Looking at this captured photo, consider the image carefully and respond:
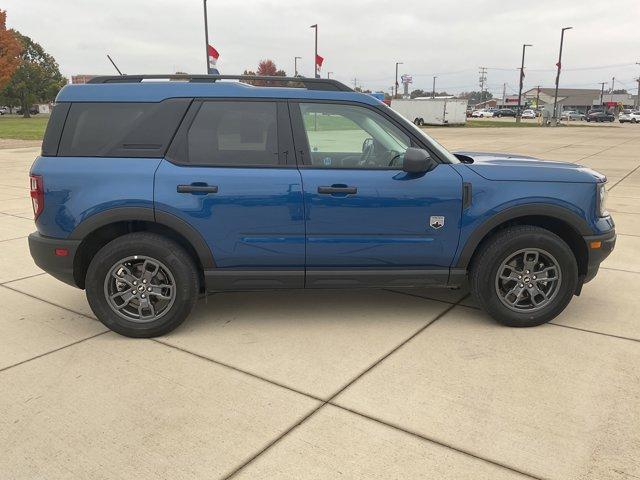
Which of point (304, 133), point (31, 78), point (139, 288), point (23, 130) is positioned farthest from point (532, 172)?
point (31, 78)

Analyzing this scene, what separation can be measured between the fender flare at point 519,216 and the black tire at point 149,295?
2.02m

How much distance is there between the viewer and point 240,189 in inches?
145

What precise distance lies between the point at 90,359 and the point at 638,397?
3.42 meters

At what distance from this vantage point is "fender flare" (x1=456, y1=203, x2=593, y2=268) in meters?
3.84

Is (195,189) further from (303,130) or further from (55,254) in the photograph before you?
(55,254)

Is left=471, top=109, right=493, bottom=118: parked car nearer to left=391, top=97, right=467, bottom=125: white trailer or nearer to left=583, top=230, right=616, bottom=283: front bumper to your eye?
left=391, top=97, right=467, bottom=125: white trailer

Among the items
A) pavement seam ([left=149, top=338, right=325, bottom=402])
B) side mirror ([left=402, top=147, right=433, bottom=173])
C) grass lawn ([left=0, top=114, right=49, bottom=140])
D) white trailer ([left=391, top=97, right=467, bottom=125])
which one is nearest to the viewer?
pavement seam ([left=149, top=338, right=325, bottom=402])

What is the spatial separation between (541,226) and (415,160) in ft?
4.05

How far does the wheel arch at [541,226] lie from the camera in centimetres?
385

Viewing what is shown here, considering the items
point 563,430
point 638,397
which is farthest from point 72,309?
point 638,397

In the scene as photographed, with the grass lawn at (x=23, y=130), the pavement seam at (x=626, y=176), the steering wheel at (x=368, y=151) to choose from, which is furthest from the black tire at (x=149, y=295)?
the grass lawn at (x=23, y=130)

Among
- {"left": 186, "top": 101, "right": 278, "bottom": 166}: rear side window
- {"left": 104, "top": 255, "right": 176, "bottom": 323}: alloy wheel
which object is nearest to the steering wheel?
{"left": 186, "top": 101, "right": 278, "bottom": 166}: rear side window

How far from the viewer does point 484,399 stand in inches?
120

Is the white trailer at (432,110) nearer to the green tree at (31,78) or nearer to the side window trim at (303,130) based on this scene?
the side window trim at (303,130)
